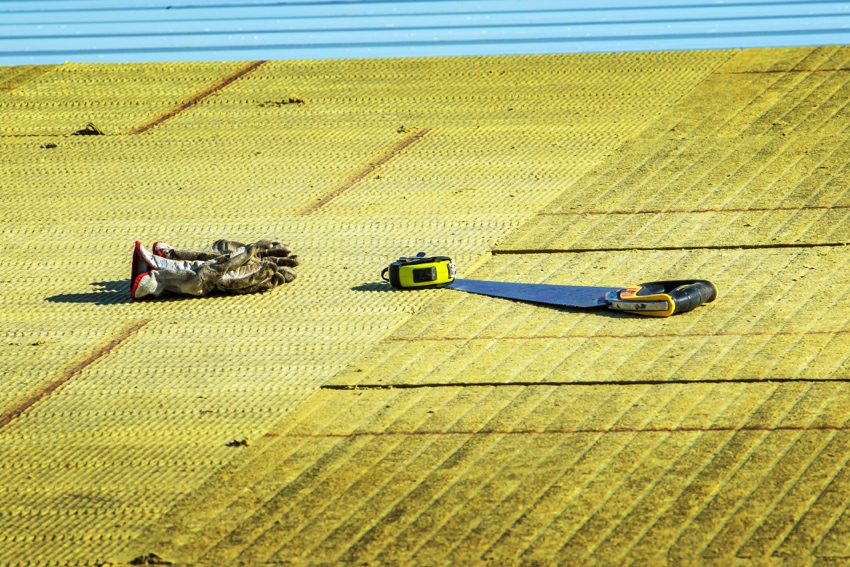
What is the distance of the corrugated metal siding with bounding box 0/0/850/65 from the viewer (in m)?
9.25

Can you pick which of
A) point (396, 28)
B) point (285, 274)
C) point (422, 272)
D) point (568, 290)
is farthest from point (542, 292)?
point (396, 28)

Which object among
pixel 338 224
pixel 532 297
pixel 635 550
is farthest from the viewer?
pixel 338 224

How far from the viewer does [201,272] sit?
4.61m

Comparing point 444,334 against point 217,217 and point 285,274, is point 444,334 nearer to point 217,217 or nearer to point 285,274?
point 285,274

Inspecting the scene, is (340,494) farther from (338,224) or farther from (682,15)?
(682,15)

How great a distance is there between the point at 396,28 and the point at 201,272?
6120 millimetres

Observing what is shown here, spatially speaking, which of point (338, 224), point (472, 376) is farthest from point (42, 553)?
point (338, 224)

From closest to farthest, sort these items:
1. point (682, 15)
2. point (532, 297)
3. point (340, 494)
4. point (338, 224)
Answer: point (340, 494) → point (532, 297) → point (338, 224) → point (682, 15)

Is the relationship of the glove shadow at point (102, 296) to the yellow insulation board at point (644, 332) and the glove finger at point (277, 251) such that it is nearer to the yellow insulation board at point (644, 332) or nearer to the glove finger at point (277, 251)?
the glove finger at point (277, 251)

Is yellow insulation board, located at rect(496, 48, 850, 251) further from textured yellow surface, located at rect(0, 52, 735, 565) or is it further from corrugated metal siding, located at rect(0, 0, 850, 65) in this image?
corrugated metal siding, located at rect(0, 0, 850, 65)

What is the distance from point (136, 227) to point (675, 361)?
2984mm

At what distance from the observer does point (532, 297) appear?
4430mm

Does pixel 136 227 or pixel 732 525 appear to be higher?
pixel 136 227

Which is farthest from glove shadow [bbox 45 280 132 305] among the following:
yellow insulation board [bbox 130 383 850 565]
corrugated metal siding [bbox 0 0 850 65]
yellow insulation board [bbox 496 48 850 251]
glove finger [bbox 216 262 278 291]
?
corrugated metal siding [bbox 0 0 850 65]
